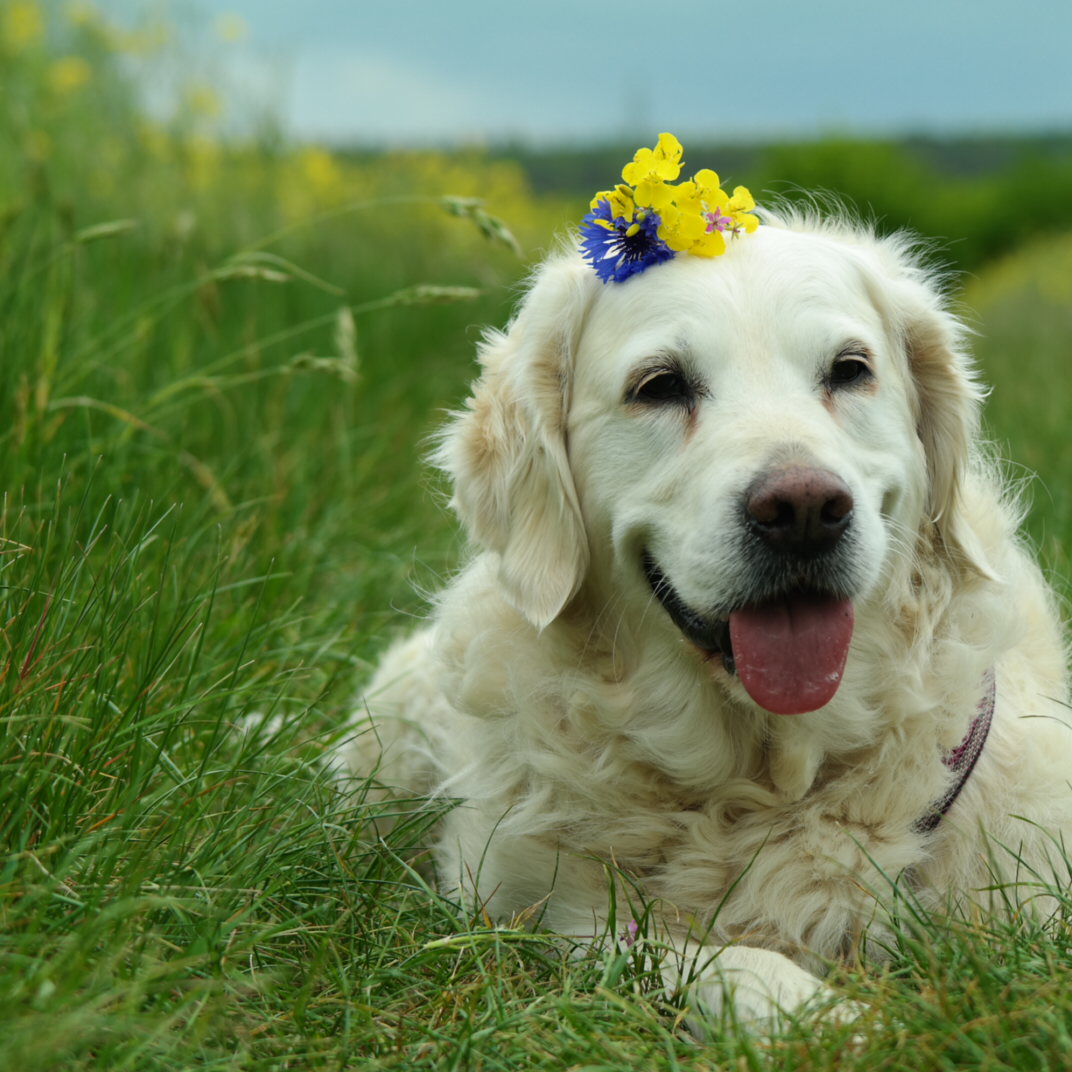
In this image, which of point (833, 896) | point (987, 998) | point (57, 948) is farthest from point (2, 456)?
point (987, 998)

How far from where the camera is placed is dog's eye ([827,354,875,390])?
8.77 ft

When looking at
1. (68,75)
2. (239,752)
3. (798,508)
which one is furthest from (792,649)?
(68,75)

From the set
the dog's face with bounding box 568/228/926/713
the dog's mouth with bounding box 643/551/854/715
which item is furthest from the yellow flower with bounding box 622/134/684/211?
the dog's mouth with bounding box 643/551/854/715

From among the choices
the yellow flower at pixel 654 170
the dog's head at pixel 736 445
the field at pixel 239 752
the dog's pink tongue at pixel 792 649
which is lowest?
the field at pixel 239 752

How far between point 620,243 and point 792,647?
0.99 m

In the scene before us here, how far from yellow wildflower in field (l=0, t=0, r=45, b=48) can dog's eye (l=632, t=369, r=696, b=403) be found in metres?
7.37

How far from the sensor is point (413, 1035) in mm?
2236

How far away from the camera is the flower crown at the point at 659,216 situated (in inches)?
109

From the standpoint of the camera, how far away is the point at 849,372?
270 cm

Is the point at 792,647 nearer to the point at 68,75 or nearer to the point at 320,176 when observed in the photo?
the point at 68,75

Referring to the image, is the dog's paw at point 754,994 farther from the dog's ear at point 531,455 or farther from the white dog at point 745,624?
the dog's ear at point 531,455

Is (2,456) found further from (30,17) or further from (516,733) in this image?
(30,17)

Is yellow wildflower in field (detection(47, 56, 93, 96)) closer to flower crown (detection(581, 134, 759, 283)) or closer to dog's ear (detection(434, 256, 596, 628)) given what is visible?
dog's ear (detection(434, 256, 596, 628))

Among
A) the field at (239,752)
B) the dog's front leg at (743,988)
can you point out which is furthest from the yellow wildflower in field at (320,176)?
the dog's front leg at (743,988)
